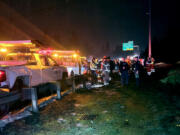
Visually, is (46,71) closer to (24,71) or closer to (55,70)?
(55,70)

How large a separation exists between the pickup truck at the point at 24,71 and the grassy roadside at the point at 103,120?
110 centimetres

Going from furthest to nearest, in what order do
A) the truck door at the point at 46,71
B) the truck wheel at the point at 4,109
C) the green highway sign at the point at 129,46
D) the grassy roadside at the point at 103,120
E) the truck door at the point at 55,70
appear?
the green highway sign at the point at 129,46 → the truck door at the point at 55,70 → the truck door at the point at 46,71 → the truck wheel at the point at 4,109 → the grassy roadside at the point at 103,120

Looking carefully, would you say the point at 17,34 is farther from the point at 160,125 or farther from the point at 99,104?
the point at 160,125

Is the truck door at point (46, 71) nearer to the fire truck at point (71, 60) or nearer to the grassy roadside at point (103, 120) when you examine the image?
the grassy roadside at point (103, 120)

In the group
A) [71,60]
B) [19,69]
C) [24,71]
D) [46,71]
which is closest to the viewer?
[19,69]

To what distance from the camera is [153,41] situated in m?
68.4

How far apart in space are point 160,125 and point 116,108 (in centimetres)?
173

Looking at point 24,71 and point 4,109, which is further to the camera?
point 24,71

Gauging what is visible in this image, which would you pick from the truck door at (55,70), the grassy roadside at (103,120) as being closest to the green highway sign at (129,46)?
the truck door at (55,70)

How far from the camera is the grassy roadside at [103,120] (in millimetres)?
3875

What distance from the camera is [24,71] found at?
562 cm

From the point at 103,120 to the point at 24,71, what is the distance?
120 inches

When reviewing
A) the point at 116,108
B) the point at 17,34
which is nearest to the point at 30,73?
the point at 116,108

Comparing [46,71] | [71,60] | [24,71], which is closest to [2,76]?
[24,71]
